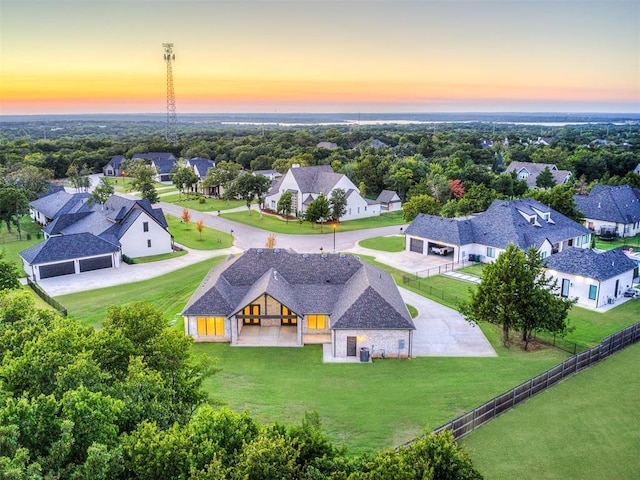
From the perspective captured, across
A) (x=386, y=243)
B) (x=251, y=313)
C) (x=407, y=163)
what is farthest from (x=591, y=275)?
(x=407, y=163)

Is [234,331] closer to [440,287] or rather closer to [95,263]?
[440,287]

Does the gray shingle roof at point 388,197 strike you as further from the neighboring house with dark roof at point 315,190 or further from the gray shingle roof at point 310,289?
the gray shingle roof at point 310,289

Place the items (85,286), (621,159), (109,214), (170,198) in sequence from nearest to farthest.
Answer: (85,286) → (109,214) → (170,198) → (621,159)

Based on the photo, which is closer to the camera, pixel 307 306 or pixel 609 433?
pixel 609 433

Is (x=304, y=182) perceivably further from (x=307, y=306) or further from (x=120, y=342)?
(x=120, y=342)

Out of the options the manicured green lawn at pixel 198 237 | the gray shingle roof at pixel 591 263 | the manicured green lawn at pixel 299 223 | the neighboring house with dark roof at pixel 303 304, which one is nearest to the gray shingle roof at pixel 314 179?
the manicured green lawn at pixel 299 223

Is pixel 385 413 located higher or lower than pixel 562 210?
lower

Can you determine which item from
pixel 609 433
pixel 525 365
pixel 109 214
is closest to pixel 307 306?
pixel 525 365
